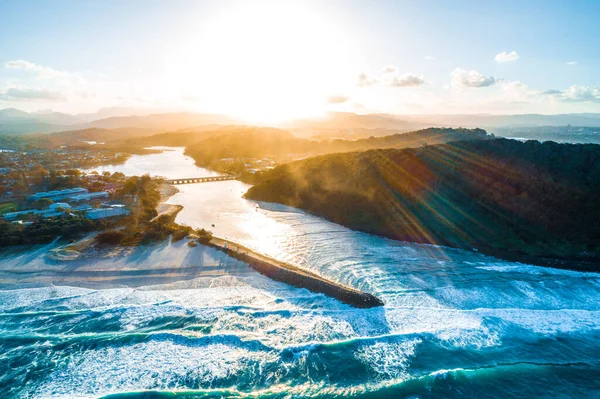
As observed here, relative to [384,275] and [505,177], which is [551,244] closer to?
[505,177]

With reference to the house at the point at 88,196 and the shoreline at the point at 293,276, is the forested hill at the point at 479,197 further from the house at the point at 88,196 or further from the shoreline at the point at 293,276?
the house at the point at 88,196

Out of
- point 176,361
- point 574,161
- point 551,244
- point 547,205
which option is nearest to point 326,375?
point 176,361

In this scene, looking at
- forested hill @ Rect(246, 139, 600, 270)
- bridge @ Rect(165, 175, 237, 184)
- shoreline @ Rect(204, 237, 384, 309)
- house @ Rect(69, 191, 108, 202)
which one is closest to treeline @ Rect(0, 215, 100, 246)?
house @ Rect(69, 191, 108, 202)

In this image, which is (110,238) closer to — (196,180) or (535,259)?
(196,180)

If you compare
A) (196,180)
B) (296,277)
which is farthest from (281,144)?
(296,277)

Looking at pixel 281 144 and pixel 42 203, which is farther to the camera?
pixel 281 144
